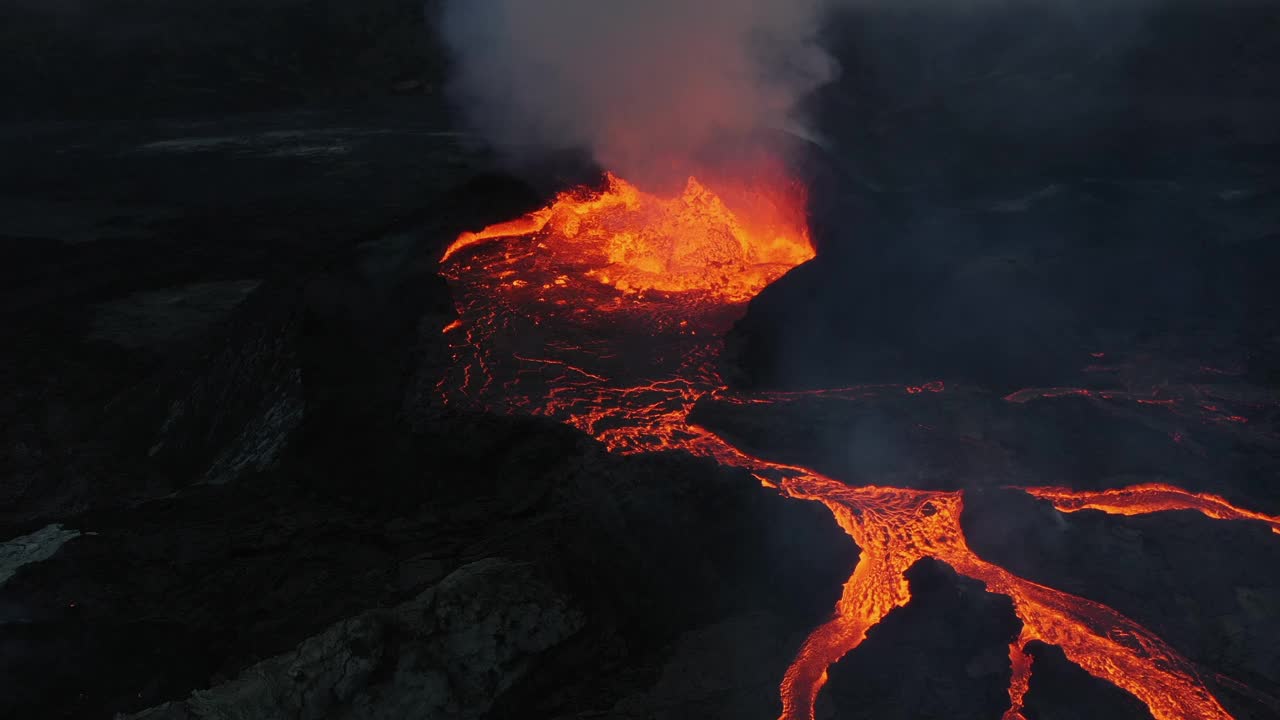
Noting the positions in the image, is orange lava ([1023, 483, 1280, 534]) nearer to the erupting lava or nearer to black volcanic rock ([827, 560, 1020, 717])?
the erupting lava

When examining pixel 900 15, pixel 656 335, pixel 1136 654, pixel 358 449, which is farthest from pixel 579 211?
pixel 900 15

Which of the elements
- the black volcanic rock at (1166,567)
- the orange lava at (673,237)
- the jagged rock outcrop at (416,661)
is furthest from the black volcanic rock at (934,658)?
the orange lava at (673,237)

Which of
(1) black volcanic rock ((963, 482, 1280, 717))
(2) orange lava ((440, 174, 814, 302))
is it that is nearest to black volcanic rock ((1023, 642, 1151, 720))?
(1) black volcanic rock ((963, 482, 1280, 717))

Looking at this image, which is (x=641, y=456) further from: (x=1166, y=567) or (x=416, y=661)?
(x=1166, y=567)

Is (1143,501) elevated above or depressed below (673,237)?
below

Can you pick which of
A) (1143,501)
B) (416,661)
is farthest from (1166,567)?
(416,661)

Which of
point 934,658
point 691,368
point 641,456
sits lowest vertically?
point 934,658

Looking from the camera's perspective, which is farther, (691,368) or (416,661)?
(691,368)
